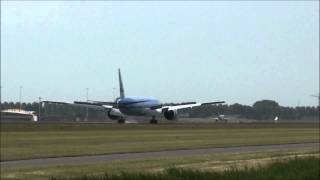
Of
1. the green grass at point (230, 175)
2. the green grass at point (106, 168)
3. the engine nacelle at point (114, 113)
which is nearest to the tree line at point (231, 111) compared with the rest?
the engine nacelle at point (114, 113)

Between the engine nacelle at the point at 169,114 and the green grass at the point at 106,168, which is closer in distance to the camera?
the green grass at the point at 106,168

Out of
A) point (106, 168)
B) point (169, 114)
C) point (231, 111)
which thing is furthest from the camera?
point (231, 111)

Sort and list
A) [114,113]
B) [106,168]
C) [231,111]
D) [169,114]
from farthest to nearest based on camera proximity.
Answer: [231,111] → [114,113] → [169,114] → [106,168]

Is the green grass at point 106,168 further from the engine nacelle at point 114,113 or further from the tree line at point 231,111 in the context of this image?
the tree line at point 231,111

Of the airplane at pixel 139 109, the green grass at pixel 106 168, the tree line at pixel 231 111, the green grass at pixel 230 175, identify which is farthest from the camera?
the tree line at pixel 231 111

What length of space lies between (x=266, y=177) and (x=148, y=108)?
270 ft

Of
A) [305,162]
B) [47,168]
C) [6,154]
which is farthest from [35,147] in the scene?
[305,162]

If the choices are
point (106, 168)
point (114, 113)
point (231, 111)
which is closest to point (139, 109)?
point (114, 113)

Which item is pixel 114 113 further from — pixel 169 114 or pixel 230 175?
pixel 230 175

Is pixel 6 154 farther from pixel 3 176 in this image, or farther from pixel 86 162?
pixel 3 176

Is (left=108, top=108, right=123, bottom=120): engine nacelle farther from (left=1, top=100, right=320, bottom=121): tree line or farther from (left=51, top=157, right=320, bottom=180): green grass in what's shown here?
(left=51, top=157, right=320, bottom=180): green grass

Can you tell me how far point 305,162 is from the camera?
17578 mm

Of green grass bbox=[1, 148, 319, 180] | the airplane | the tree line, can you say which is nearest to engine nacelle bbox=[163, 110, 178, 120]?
the airplane

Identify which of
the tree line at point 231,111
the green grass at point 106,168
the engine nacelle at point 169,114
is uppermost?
the tree line at point 231,111
